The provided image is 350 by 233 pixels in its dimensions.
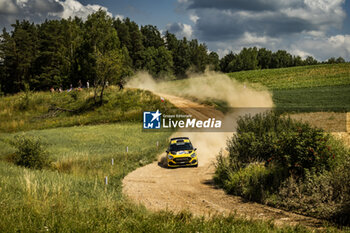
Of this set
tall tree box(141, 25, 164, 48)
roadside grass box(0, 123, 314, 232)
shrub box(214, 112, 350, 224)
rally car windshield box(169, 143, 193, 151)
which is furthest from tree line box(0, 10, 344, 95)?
shrub box(214, 112, 350, 224)

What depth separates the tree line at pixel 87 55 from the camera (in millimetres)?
54269

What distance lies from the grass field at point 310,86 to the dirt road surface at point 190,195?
90.6ft

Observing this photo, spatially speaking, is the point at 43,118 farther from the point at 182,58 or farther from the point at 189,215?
the point at 182,58

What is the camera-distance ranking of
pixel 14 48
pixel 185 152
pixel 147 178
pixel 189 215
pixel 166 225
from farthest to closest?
pixel 14 48 < pixel 185 152 < pixel 147 178 < pixel 189 215 < pixel 166 225

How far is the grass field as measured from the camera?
154 feet

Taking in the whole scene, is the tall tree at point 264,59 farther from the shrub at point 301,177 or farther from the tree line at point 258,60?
the shrub at point 301,177

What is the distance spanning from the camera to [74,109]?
4603 cm

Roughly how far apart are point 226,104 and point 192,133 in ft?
49.1

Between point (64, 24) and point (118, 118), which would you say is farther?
point (64, 24)

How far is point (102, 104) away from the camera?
45.2m

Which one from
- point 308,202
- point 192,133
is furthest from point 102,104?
point 308,202

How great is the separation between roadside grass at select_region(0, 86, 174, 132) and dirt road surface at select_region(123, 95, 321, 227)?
19.3m

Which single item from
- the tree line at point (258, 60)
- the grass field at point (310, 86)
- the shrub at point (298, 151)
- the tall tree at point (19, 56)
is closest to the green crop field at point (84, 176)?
the shrub at point (298, 151)

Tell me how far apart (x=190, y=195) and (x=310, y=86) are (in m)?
60.4
